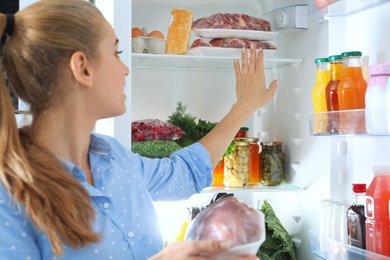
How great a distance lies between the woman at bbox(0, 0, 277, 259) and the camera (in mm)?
1127

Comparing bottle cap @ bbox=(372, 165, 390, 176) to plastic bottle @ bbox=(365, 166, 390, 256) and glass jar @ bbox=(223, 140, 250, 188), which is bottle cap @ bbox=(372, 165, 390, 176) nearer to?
plastic bottle @ bbox=(365, 166, 390, 256)

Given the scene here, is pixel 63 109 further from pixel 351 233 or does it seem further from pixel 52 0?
pixel 351 233

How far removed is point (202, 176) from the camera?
66.2 inches

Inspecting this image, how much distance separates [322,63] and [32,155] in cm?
100

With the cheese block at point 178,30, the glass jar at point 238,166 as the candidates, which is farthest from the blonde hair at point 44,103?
the glass jar at point 238,166

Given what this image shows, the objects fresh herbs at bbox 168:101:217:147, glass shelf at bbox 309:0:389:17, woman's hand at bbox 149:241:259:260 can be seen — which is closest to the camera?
woman's hand at bbox 149:241:259:260

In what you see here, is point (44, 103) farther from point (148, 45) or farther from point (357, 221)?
point (148, 45)

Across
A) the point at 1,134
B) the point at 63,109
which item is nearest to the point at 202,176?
the point at 63,109

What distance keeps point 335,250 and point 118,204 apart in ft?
2.35

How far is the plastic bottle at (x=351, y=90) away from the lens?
165 centimetres

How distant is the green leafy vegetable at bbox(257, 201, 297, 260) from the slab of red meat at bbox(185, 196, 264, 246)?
1083 millimetres

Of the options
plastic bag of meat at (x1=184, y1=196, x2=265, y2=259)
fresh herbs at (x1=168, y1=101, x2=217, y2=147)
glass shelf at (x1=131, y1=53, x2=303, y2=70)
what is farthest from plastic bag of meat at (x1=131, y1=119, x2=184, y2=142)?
plastic bag of meat at (x1=184, y1=196, x2=265, y2=259)

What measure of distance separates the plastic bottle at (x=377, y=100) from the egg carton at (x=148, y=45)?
86 centimetres

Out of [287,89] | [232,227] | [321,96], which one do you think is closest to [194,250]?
[232,227]
